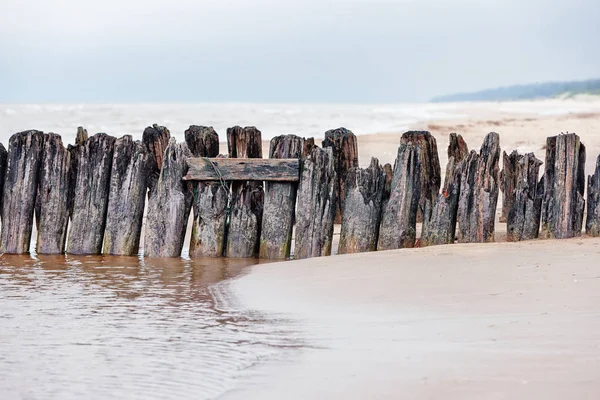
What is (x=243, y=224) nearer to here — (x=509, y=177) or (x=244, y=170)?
(x=244, y=170)

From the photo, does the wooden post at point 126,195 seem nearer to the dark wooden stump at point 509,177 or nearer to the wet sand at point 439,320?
the wet sand at point 439,320

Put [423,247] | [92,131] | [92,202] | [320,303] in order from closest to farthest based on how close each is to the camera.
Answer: [320,303]
[423,247]
[92,202]
[92,131]

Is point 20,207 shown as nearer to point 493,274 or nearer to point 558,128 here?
point 493,274

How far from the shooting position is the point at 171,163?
8.05m

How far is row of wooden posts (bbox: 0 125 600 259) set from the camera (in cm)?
780

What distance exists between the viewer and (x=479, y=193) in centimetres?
776

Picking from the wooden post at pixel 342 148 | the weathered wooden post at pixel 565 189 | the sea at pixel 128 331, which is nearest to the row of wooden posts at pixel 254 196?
the weathered wooden post at pixel 565 189

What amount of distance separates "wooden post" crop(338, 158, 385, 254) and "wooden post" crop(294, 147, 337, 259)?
16 centimetres

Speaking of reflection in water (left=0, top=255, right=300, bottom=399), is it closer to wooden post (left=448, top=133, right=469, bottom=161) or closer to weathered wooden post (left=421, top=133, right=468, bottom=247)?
weathered wooden post (left=421, top=133, right=468, bottom=247)

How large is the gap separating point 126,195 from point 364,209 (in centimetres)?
204

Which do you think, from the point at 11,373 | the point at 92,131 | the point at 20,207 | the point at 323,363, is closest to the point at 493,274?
the point at 323,363

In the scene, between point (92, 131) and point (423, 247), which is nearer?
point (423, 247)

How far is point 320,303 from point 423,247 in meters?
2.04

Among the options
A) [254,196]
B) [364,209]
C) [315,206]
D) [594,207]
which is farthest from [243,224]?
[594,207]
